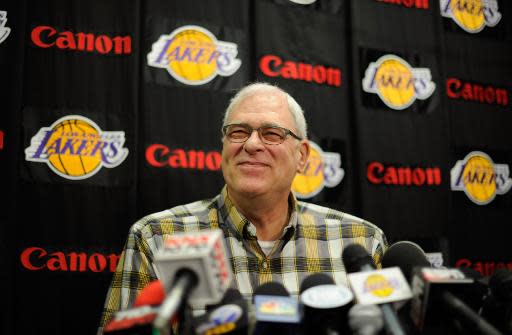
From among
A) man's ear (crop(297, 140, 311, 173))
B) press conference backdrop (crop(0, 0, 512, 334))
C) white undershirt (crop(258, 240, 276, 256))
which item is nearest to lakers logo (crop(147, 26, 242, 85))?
press conference backdrop (crop(0, 0, 512, 334))

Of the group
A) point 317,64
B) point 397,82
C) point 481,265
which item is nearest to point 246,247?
point 317,64

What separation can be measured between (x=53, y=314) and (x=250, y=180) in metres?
0.97

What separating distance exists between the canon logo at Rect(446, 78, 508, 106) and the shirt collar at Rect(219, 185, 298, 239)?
149cm

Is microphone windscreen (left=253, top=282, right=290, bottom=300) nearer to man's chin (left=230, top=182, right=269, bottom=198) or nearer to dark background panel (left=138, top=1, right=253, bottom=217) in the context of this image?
man's chin (left=230, top=182, right=269, bottom=198)

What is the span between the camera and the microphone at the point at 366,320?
1.95 feet

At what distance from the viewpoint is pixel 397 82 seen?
7.63 feet

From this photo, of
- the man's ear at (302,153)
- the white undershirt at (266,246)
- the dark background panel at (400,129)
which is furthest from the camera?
the dark background panel at (400,129)

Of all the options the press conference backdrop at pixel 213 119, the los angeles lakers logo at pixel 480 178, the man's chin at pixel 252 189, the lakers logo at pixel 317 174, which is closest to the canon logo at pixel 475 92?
the press conference backdrop at pixel 213 119

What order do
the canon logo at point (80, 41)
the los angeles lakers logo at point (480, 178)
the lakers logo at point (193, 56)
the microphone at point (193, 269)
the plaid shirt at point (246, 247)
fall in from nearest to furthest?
the microphone at point (193, 269)
the plaid shirt at point (246, 247)
the canon logo at point (80, 41)
the lakers logo at point (193, 56)
the los angeles lakers logo at point (480, 178)

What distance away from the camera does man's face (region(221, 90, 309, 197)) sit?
1.38m

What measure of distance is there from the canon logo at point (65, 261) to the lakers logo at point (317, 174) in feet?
3.01

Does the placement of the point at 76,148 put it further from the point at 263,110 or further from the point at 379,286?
the point at 379,286

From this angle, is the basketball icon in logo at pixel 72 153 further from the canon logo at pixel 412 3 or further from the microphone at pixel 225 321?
the canon logo at pixel 412 3

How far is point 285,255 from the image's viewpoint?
54.6 inches
